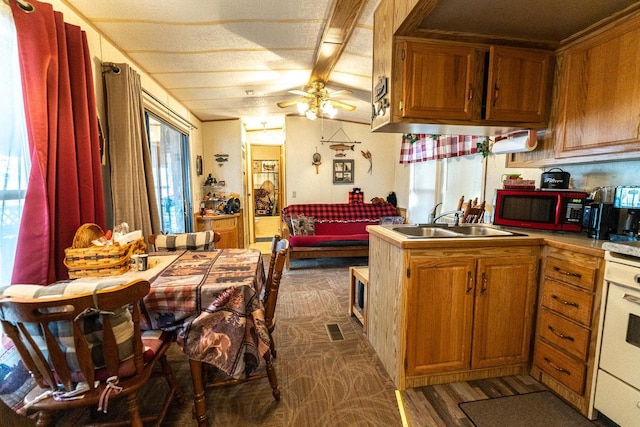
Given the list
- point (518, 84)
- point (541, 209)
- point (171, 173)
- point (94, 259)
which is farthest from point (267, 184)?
point (541, 209)

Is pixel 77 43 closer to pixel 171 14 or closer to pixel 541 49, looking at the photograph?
pixel 171 14

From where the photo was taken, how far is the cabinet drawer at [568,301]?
1539 mm

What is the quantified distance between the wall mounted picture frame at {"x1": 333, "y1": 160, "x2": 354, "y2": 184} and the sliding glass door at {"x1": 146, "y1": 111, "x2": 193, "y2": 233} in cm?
254

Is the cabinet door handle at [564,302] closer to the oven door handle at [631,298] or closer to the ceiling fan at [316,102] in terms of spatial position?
the oven door handle at [631,298]

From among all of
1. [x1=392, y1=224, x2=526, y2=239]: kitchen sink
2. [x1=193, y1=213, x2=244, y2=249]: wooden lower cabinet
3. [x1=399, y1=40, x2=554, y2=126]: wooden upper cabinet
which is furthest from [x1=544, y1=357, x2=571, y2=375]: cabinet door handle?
[x1=193, y1=213, x2=244, y2=249]: wooden lower cabinet

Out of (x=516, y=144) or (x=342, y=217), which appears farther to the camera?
(x=342, y=217)

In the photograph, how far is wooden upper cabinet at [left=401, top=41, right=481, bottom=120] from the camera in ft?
5.88

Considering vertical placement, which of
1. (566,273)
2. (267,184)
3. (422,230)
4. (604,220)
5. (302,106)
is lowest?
(566,273)

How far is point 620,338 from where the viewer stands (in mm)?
1398

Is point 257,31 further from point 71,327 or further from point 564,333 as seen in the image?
point 564,333

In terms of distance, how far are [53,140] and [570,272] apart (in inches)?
116

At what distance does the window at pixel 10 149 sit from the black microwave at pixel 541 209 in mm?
3033

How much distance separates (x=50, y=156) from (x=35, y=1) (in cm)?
78

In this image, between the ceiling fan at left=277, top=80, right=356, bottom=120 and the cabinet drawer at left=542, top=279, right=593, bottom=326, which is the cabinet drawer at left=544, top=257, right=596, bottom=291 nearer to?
the cabinet drawer at left=542, top=279, right=593, bottom=326
